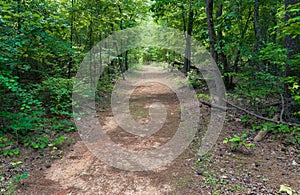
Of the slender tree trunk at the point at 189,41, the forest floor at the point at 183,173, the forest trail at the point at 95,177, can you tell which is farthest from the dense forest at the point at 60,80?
the slender tree trunk at the point at 189,41

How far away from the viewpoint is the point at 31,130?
464 centimetres

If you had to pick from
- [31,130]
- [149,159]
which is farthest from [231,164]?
[31,130]

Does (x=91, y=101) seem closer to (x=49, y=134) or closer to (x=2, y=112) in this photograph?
(x=49, y=134)

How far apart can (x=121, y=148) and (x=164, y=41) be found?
55.0 feet

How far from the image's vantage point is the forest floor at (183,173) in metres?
3.02

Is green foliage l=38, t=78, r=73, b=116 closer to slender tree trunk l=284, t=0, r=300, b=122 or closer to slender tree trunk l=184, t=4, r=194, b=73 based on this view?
slender tree trunk l=284, t=0, r=300, b=122

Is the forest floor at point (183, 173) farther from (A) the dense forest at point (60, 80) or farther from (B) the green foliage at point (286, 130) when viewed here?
(A) the dense forest at point (60, 80)

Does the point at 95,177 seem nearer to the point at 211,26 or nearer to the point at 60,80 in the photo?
the point at 60,80

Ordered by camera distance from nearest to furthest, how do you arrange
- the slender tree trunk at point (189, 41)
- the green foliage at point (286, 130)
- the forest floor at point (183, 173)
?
the forest floor at point (183, 173) → the green foliage at point (286, 130) → the slender tree trunk at point (189, 41)

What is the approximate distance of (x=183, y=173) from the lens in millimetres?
3469

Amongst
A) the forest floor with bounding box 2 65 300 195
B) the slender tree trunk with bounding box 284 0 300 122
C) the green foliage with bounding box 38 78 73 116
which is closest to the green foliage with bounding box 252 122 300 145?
the forest floor with bounding box 2 65 300 195

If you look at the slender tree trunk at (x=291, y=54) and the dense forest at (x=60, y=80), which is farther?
the slender tree trunk at (x=291, y=54)

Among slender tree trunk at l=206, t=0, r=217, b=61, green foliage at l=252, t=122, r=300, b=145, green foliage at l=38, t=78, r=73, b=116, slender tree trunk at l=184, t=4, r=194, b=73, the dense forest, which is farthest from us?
slender tree trunk at l=184, t=4, r=194, b=73

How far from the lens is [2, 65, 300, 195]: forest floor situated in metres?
3.02
